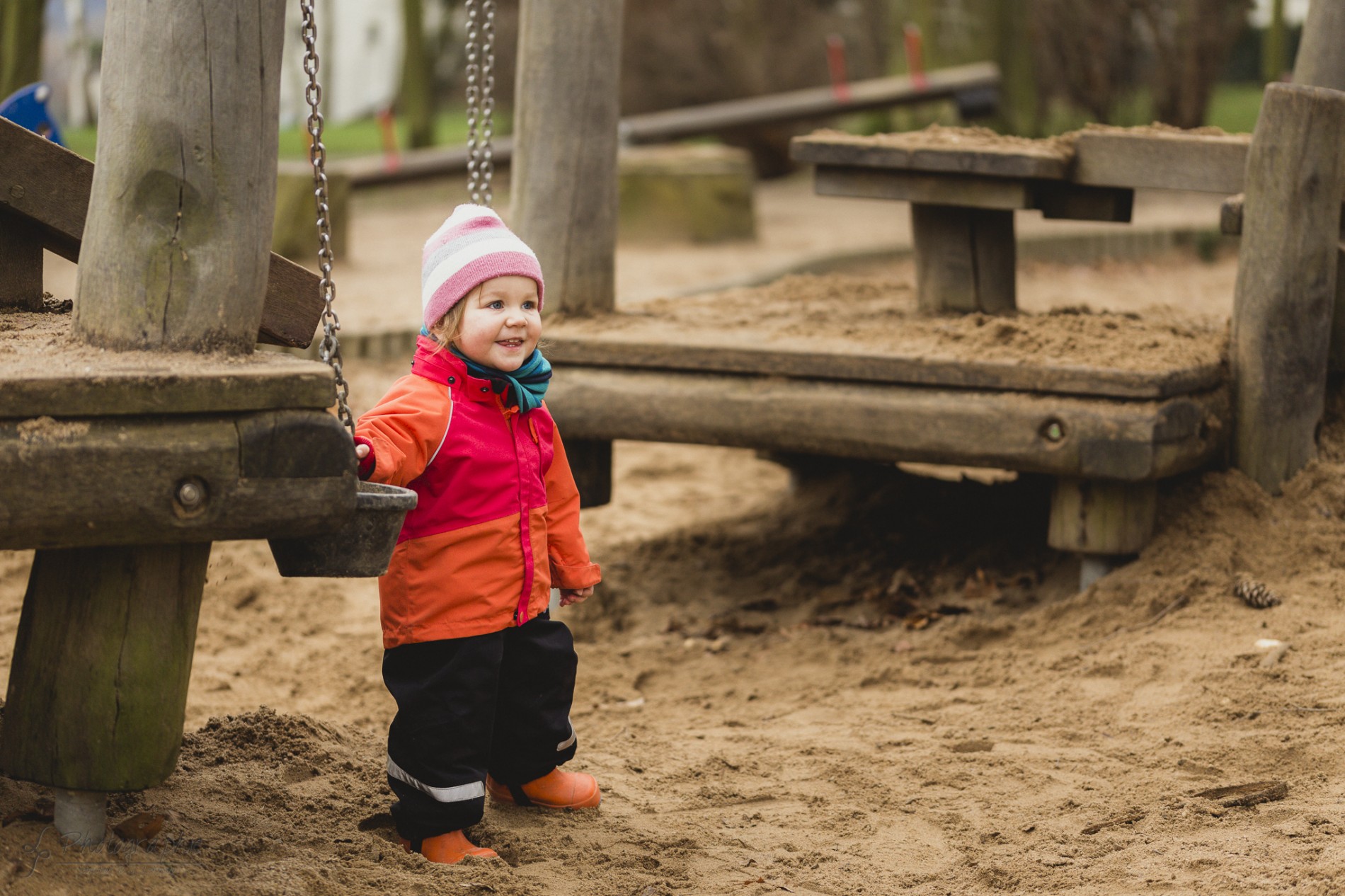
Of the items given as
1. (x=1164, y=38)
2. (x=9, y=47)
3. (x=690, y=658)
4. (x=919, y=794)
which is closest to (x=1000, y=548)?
(x=690, y=658)

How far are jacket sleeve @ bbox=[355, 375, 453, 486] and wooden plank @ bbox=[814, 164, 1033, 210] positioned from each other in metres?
2.43

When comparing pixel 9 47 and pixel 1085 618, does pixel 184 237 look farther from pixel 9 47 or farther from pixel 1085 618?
pixel 9 47

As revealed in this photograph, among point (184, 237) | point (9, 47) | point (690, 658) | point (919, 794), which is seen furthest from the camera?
point (9, 47)

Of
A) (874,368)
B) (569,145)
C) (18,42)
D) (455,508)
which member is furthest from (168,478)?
(18,42)

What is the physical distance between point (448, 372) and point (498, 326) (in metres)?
0.14

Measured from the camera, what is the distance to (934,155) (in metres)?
4.88

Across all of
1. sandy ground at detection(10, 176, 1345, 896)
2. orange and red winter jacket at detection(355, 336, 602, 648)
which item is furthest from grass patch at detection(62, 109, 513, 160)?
orange and red winter jacket at detection(355, 336, 602, 648)

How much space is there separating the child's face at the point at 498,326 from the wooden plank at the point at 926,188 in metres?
2.28

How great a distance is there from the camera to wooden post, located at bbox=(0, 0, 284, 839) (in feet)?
7.91

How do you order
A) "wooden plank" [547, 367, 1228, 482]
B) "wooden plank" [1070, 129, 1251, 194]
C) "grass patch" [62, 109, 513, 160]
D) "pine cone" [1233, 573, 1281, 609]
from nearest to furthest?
"pine cone" [1233, 573, 1281, 609] → "wooden plank" [547, 367, 1228, 482] → "wooden plank" [1070, 129, 1251, 194] → "grass patch" [62, 109, 513, 160]

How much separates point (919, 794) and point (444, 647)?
→ 1.10 metres

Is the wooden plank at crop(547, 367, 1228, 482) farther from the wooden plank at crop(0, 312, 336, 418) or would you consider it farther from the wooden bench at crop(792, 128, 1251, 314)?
the wooden plank at crop(0, 312, 336, 418)

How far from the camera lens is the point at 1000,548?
5203 mm

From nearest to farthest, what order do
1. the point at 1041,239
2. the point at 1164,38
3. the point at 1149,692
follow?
the point at 1149,692, the point at 1041,239, the point at 1164,38
